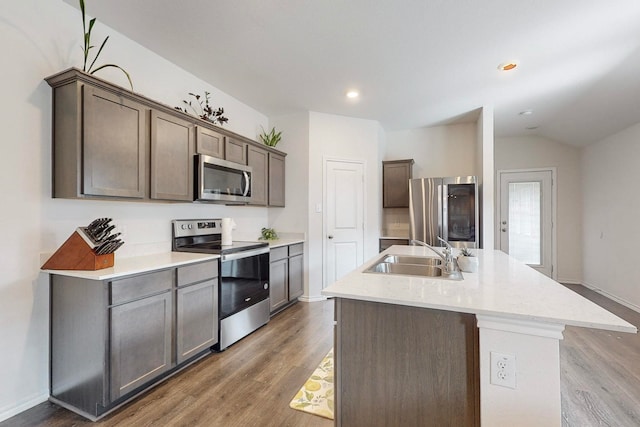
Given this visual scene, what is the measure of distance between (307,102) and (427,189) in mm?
2046

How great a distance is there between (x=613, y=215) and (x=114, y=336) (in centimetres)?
588

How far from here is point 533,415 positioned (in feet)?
3.36

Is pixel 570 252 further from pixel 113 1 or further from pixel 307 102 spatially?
pixel 113 1

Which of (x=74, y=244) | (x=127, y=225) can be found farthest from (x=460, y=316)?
(x=127, y=225)

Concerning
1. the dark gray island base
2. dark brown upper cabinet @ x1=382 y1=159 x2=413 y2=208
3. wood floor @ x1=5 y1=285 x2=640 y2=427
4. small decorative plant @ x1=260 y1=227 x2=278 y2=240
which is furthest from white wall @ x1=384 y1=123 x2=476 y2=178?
the dark gray island base

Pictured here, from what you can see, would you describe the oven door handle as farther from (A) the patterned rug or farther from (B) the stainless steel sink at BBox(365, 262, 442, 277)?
(B) the stainless steel sink at BBox(365, 262, 442, 277)

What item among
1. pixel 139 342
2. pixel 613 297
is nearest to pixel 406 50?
pixel 139 342

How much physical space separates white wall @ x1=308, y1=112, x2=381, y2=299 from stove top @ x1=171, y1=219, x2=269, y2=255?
117 centimetres

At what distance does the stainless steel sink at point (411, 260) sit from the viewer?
7.21 feet

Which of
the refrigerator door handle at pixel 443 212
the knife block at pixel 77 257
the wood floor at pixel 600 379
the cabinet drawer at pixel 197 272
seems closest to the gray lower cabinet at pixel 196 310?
the cabinet drawer at pixel 197 272

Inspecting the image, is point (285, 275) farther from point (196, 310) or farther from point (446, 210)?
point (446, 210)

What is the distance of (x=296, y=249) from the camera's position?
383 centimetres

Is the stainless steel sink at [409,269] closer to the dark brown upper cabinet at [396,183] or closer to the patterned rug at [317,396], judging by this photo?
the patterned rug at [317,396]

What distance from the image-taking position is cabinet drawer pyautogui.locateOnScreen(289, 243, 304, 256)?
3.69 m
